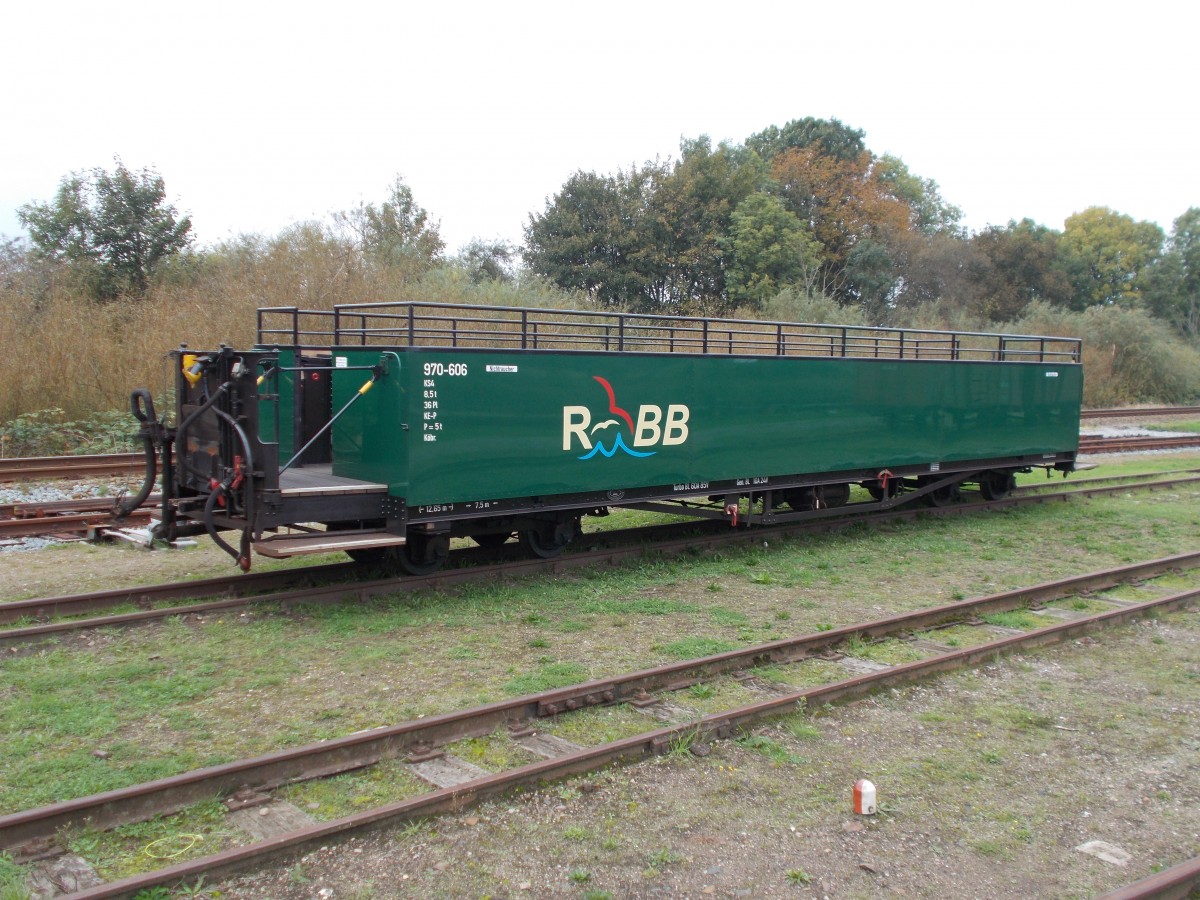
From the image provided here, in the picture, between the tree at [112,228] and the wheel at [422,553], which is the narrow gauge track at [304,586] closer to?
the wheel at [422,553]

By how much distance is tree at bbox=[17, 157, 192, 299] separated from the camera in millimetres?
26875

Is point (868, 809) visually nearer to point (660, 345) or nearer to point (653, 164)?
point (660, 345)

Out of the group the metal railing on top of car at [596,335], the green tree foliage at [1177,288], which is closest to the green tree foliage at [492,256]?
the metal railing on top of car at [596,335]

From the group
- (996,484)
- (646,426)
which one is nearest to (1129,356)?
(996,484)

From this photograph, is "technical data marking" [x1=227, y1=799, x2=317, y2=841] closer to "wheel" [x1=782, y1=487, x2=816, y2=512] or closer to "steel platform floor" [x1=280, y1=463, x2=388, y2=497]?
"steel platform floor" [x1=280, y1=463, x2=388, y2=497]

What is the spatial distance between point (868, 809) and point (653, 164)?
134 ft

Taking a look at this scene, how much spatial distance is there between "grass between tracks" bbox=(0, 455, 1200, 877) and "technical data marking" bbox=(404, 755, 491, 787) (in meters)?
0.10

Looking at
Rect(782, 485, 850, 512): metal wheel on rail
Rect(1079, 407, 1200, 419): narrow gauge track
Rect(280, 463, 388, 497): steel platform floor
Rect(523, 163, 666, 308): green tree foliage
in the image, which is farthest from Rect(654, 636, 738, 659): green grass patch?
Rect(523, 163, 666, 308): green tree foliage

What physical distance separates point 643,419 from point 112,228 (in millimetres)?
23045

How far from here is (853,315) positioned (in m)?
37.4

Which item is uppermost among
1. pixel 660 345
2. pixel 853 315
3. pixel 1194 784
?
pixel 853 315

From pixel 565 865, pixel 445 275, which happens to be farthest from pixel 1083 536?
pixel 445 275

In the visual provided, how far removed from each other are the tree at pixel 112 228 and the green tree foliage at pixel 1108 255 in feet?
199

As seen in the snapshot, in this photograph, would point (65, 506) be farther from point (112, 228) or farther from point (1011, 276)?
point (1011, 276)
